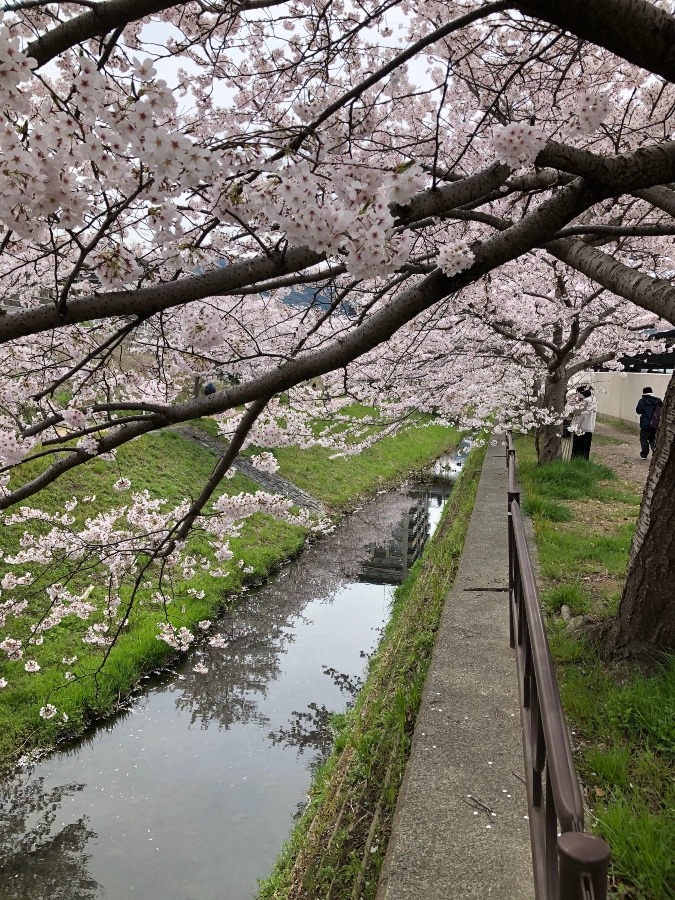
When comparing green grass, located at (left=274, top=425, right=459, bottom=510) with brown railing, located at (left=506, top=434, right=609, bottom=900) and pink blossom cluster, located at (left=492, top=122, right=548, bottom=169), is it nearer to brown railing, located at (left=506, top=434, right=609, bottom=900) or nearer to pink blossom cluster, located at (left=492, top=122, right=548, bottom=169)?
brown railing, located at (left=506, top=434, right=609, bottom=900)

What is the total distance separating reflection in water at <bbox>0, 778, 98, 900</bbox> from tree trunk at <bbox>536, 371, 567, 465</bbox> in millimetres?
8728

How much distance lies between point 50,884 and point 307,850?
2002 millimetres

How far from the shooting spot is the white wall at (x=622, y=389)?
753 inches

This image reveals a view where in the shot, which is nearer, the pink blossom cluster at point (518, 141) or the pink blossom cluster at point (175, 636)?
the pink blossom cluster at point (518, 141)

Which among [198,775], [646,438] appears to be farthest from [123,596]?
[646,438]

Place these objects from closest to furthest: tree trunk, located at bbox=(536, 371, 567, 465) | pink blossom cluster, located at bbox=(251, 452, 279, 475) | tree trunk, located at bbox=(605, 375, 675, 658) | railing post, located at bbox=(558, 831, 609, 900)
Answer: railing post, located at bbox=(558, 831, 609, 900) → tree trunk, located at bbox=(605, 375, 675, 658) → pink blossom cluster, located at bbox=(251, 452, 279, 475) → tree trunk, located at bbox=(536, 371, 567, 465)

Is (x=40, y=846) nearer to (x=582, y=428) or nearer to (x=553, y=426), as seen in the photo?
(x=553, y=426)

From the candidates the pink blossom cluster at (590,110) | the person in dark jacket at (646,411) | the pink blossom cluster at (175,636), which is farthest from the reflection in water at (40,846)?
the person in dark jacket at (646,411)

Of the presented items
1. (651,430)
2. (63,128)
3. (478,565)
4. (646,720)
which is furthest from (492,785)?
(651,430)

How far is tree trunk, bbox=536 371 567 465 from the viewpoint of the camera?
10406 mm

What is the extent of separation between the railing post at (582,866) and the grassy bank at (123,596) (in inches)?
109

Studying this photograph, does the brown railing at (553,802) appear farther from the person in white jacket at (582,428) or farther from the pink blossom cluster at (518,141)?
the person in white jacket at (582,428)

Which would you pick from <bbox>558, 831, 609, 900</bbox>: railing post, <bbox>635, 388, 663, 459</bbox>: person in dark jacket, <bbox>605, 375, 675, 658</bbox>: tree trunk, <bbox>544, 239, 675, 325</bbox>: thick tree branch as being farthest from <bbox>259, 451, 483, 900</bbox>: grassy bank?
<bbox>635, 388, 663, 459</bbox>: person in dark jacket

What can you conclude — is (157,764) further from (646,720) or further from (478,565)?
(646,720)
